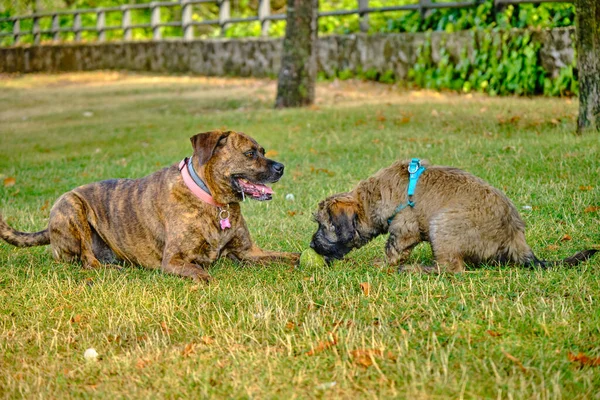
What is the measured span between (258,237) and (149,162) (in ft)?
16.2

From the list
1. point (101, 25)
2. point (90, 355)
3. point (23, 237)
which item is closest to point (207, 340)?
point (90, 355)

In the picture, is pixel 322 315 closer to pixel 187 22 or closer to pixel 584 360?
pixel 584 360

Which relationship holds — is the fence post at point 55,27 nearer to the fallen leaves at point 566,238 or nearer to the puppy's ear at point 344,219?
the puppy's ear at point 344,219

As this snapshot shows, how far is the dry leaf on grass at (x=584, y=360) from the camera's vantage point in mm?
4273

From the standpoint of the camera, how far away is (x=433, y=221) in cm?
612

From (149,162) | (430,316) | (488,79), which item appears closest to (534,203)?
(430,316)

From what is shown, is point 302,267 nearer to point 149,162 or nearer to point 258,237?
point 258,237

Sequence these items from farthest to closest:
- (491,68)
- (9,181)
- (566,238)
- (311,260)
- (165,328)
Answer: (491,68)
(9,181)
(566,238)
(311,260)
(165,328)

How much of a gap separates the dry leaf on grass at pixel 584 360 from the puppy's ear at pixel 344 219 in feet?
8.19

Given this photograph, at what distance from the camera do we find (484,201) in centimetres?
610

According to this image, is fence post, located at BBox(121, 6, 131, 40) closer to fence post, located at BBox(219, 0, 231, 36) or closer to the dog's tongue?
fence post, located at BBox(219, 0, 231, 36)

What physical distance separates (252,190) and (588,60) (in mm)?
6471

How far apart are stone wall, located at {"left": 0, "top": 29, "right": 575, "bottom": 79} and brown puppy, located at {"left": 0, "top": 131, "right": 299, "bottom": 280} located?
1033cm

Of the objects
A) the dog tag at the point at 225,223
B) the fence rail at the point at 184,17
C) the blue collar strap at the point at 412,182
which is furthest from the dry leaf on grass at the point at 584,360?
the fence rail at the point at 184,17
